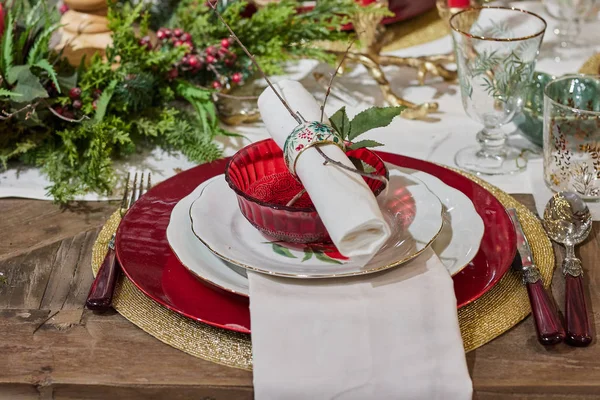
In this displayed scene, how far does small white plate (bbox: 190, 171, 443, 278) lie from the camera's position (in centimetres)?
62

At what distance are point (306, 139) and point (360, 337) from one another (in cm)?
18

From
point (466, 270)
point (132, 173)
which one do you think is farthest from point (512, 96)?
point (132, 173)

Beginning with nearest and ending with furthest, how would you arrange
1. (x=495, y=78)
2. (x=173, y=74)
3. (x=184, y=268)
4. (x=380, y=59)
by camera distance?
(x=184, y=268), (x=495, y=78), (x=173, y=74), (x=380, y=59)

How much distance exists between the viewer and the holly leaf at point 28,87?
907 millimetres

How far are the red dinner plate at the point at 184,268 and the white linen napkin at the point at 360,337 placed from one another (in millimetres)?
33

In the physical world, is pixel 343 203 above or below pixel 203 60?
above

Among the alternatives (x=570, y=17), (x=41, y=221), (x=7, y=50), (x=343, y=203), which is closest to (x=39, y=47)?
(x=7, y=50)

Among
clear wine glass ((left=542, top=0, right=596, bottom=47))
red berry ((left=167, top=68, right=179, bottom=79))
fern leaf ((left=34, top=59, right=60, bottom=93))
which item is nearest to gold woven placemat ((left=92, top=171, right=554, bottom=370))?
fern leaf ((left=34, top=59, right=60, bottom=93))

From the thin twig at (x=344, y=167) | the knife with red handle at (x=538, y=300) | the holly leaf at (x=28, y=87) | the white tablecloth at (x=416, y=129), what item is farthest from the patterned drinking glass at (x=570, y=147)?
the holly leaf at (x=28, y=87)

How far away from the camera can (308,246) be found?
656 mm

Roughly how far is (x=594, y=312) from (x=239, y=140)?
0.54 m

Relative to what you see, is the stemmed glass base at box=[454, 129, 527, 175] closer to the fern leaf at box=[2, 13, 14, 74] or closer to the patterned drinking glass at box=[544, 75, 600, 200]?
the patterned drinking glass at box=[544, 75, 600, 200]

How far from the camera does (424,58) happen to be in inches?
46.5

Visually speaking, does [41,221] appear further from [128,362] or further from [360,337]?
[360,337]
